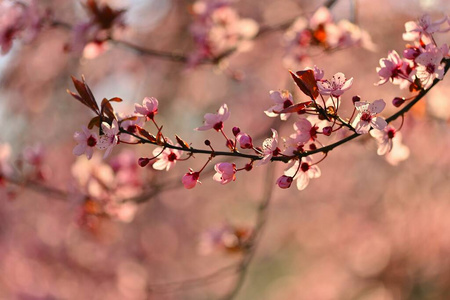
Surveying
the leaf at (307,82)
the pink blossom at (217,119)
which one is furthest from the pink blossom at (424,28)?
the pink blossom at (217,119)

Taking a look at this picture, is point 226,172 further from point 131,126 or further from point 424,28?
Result: point 424,28

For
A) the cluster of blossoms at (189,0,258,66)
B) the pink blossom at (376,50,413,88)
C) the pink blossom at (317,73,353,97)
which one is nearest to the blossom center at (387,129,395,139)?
the pink blossom at (376,50,413,88)

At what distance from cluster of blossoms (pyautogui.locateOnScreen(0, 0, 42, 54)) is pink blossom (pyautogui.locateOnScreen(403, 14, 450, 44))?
1371 millimetres

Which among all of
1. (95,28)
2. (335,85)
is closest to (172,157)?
(335,85)

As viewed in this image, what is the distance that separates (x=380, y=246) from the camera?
14.6ft

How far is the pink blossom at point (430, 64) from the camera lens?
37.9 inches

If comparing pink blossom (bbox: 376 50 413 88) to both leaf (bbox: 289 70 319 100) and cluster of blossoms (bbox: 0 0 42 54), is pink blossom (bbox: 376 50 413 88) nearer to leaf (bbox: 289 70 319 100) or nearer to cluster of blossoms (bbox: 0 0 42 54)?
leaf (bbox: 289 70 319 100)

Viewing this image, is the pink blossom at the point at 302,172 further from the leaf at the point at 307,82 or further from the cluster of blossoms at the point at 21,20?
the cluster of blossoms at the point at 21,20

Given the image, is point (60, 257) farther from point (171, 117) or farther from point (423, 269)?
point (423, 269)

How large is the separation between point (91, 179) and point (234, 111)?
3.23 m

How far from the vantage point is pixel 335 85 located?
91 centimetres

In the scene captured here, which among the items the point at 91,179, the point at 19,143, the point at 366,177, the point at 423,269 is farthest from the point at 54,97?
the point at 423,269

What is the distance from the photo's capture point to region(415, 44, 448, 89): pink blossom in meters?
0.96

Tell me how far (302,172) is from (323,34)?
3.26 feet
